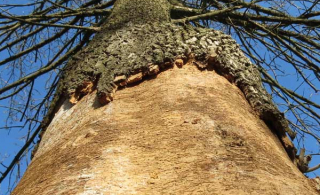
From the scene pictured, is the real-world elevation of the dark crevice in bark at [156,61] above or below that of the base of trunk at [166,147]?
above

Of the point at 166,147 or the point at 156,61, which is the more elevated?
the point at 156,61

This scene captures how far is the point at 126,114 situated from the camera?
1.93 metres

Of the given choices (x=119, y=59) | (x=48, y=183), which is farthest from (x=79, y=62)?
(x=48, y=183)

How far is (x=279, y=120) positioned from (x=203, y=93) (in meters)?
0.47

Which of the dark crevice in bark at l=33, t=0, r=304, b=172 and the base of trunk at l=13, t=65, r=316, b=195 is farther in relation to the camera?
the dark crevice in bark at l=33, t=0, r=304, b=172

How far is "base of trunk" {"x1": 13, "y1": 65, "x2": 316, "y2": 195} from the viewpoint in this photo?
1487 millimetres

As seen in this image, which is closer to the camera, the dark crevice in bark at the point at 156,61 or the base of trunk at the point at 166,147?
the base of trunk at the point at 166,147

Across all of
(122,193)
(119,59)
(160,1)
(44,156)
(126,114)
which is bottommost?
(122,193)

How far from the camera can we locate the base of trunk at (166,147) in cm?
149

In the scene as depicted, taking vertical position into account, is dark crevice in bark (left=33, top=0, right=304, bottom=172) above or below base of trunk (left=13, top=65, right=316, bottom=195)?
above

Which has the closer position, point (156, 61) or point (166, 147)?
point (166, 147)

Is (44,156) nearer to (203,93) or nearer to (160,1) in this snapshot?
(203,93)

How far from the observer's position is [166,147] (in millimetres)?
1653

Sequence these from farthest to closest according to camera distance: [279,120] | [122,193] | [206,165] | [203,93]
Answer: [279,120] < [203,93] < [206,165] < [122,193]
